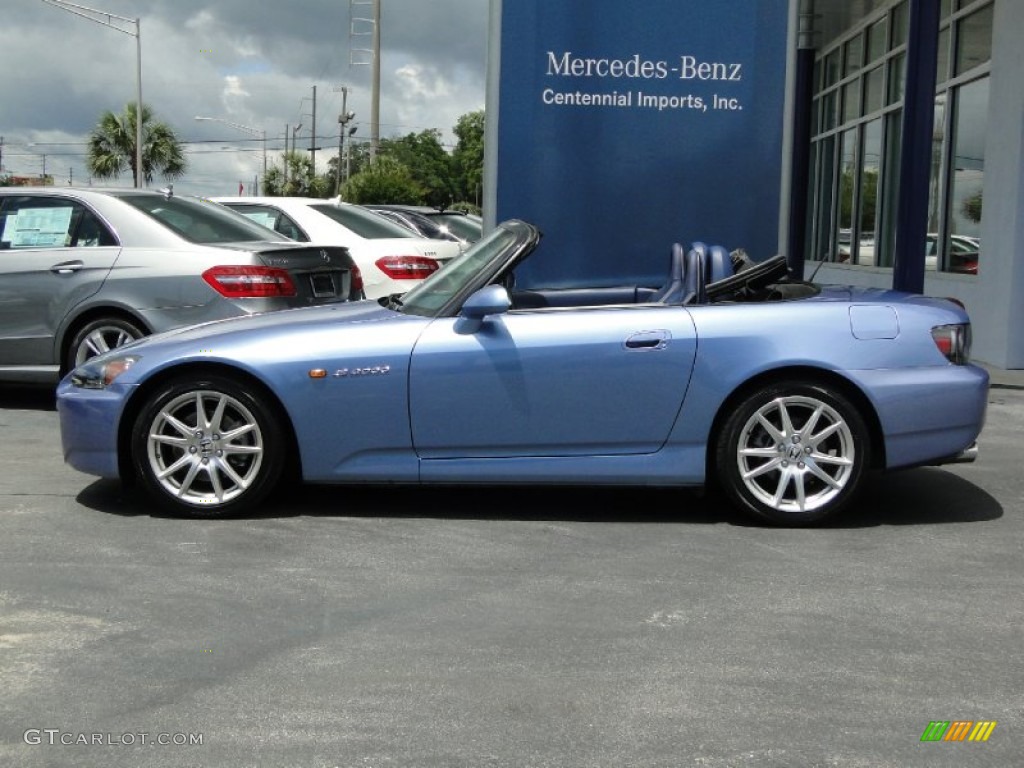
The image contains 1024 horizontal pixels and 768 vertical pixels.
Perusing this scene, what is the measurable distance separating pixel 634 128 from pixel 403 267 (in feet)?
12.0

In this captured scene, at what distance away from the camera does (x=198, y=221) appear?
9648 mm

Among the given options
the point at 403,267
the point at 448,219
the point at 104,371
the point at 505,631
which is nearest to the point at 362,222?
the point at 403,267

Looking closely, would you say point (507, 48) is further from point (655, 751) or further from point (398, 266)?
point (655, 751)

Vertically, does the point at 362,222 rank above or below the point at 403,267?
above

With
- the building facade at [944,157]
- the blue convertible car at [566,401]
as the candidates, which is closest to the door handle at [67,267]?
the blue convertible car at [566,401]

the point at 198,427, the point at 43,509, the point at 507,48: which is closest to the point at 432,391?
the point at 198,427

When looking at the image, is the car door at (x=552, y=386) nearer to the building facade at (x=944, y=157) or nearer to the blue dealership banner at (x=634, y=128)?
the blue dealership banner at (x=634, y=128)

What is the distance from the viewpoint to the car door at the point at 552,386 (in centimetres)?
589

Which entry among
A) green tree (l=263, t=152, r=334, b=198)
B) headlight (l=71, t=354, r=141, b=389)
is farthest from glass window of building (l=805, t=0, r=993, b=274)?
green tree (l=263, t=152, r=334, b=198)

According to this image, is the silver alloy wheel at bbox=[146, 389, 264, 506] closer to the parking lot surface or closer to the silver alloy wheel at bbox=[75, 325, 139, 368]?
the parking lot surface

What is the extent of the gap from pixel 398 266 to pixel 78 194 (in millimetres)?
2906

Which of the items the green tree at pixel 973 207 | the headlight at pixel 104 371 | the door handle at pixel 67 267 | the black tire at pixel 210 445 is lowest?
the black tire at pixel 210 445

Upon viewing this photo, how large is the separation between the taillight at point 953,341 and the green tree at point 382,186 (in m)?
Result: 40.2

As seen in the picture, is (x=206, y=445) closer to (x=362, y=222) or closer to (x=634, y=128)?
(x=634, y=128)
